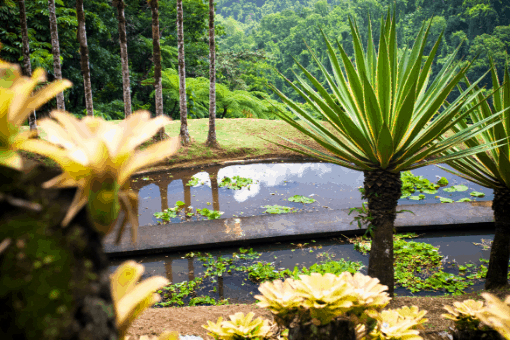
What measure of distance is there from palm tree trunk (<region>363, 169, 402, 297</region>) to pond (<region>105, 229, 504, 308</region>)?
918 mm

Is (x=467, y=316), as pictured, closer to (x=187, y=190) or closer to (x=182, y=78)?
(x=187, y=190)

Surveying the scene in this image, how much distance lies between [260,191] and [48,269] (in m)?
6.93

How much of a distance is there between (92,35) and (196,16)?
4380mm

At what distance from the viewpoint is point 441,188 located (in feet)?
23.9

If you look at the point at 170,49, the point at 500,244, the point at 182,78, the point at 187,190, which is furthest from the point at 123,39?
the point at 500,244

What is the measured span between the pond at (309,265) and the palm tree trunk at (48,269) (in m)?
3.37

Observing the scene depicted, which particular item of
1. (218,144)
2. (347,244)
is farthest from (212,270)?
(218,144)

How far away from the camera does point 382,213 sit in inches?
109

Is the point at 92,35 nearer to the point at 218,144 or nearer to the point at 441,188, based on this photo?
the point at 218,144

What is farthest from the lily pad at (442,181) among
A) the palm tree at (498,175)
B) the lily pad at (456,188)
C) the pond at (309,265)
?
the palm tree at (498,175)

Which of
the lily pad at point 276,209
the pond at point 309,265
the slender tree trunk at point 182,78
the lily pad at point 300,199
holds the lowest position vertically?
the pond at point 309,265

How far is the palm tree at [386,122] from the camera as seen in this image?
2.41 metres

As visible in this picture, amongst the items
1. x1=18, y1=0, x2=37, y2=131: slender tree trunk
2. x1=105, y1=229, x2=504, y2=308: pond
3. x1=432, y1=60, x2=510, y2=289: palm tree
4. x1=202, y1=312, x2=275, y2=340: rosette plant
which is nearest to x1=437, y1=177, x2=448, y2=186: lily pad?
x1=105, y1=229, x2=504, y2=308: pond

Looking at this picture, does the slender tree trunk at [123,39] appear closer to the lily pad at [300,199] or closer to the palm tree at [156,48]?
the palm tree at [156,48]
